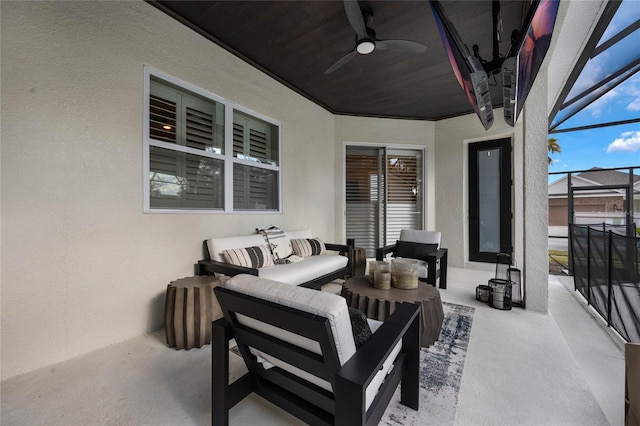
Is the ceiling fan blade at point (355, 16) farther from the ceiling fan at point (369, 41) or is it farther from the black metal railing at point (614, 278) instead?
the black metal railing at point (614, 278)

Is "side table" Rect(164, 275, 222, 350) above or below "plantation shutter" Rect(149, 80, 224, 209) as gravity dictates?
below

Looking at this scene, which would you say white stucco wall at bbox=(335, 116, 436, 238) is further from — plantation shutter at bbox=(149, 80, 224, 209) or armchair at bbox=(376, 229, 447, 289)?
plantation shutter at bbox=(149, 80, 224, 209)

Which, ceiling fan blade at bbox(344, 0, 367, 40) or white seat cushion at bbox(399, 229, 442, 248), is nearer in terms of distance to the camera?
ceiling fan blade at bbox(344, 0, 367, 40)

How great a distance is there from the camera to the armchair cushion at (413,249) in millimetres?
3643

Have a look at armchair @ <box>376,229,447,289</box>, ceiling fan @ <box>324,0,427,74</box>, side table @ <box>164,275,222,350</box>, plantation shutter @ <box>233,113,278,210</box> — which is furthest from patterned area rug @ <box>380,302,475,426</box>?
ceiling fan @ <box>324,0,427,74</box>

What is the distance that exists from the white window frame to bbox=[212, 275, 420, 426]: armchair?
1.85m

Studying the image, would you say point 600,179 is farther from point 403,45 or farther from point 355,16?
point 355,16

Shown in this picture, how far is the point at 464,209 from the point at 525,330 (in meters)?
3.10

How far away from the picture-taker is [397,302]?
1836 millimetres

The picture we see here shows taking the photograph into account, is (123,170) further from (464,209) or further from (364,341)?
(464,209)

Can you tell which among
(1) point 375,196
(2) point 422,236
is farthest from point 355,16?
(1) point 375,196

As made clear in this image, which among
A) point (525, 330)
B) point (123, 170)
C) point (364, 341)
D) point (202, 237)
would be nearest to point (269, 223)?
point (202, 237)

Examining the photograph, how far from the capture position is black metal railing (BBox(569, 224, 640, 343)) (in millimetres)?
2119

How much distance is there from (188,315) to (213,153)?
1.85 m
